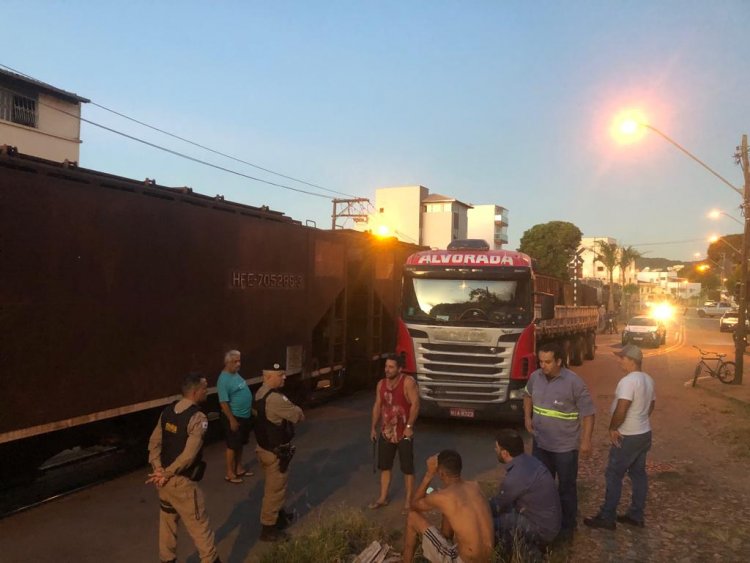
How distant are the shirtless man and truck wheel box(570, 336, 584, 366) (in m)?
16.0

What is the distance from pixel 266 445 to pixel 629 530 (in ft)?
11.9

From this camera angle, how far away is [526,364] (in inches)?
372

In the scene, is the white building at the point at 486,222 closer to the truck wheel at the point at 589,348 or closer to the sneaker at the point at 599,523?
the truck wheel at the point at 589,348

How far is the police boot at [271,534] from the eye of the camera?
5293 mm

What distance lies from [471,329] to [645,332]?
24.0m

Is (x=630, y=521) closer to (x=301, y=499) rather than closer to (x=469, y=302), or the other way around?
(x=301, y=499)

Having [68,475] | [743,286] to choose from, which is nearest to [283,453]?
[68,475]

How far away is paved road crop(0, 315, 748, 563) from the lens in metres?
5.17

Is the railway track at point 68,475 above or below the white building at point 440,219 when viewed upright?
below

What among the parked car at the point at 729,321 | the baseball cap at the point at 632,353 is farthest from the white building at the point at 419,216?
the baseball cap at the point at 632,353

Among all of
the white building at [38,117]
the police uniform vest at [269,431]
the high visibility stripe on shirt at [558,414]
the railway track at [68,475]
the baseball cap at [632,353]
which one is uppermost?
the white building at [38,117]

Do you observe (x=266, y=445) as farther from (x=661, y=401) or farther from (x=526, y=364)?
(x=661, y=401)

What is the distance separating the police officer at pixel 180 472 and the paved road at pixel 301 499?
85 cm

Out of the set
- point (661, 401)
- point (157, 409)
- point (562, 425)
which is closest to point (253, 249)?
point (157, 409)
